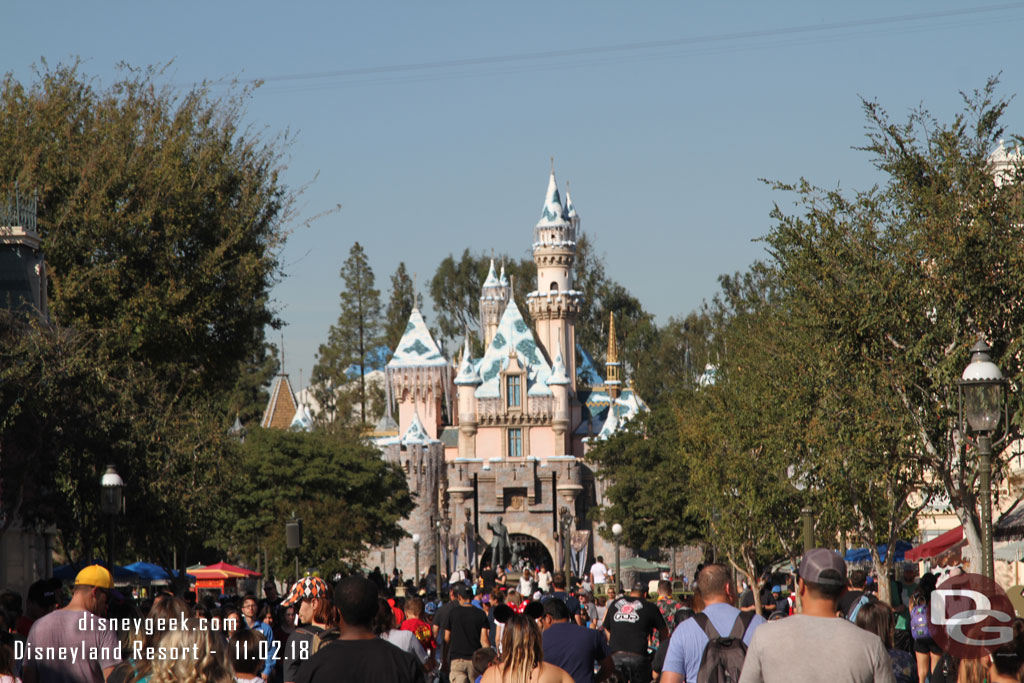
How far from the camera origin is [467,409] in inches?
3187

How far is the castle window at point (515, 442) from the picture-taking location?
81.4 metres

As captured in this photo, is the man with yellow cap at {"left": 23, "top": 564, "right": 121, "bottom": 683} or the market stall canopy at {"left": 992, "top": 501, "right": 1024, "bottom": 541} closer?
the man with yellow cap at {"left": 23, "top": 564, "right": 121, "bottom": 683}

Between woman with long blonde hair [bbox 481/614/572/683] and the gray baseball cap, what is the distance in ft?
6.15

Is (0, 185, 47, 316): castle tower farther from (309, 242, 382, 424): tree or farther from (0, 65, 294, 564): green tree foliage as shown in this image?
(309, 242, 382, 424): tree

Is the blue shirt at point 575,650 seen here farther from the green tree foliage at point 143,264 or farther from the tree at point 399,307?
the tree at point 399,307

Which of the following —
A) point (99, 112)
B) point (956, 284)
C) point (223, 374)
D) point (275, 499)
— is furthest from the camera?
point (275, 499)

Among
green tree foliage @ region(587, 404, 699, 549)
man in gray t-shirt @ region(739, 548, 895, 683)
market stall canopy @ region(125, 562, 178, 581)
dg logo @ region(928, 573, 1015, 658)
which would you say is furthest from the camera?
green tree foliage @ region(587, 404, 699, 549)

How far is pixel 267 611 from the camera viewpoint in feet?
42.8

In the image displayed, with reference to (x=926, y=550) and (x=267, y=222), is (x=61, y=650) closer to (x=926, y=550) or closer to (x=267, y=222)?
(x=926, y=550)

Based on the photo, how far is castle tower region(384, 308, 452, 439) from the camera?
82.1 meters

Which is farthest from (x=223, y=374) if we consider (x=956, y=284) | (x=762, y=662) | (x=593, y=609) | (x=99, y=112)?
(x=762, y=662)

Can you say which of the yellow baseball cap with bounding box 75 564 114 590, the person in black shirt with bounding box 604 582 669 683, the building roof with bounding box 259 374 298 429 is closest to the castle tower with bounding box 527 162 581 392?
the building roof with bounding box 259 374 298 429

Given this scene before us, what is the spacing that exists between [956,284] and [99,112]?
18.7 m

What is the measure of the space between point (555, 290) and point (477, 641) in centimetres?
6949
